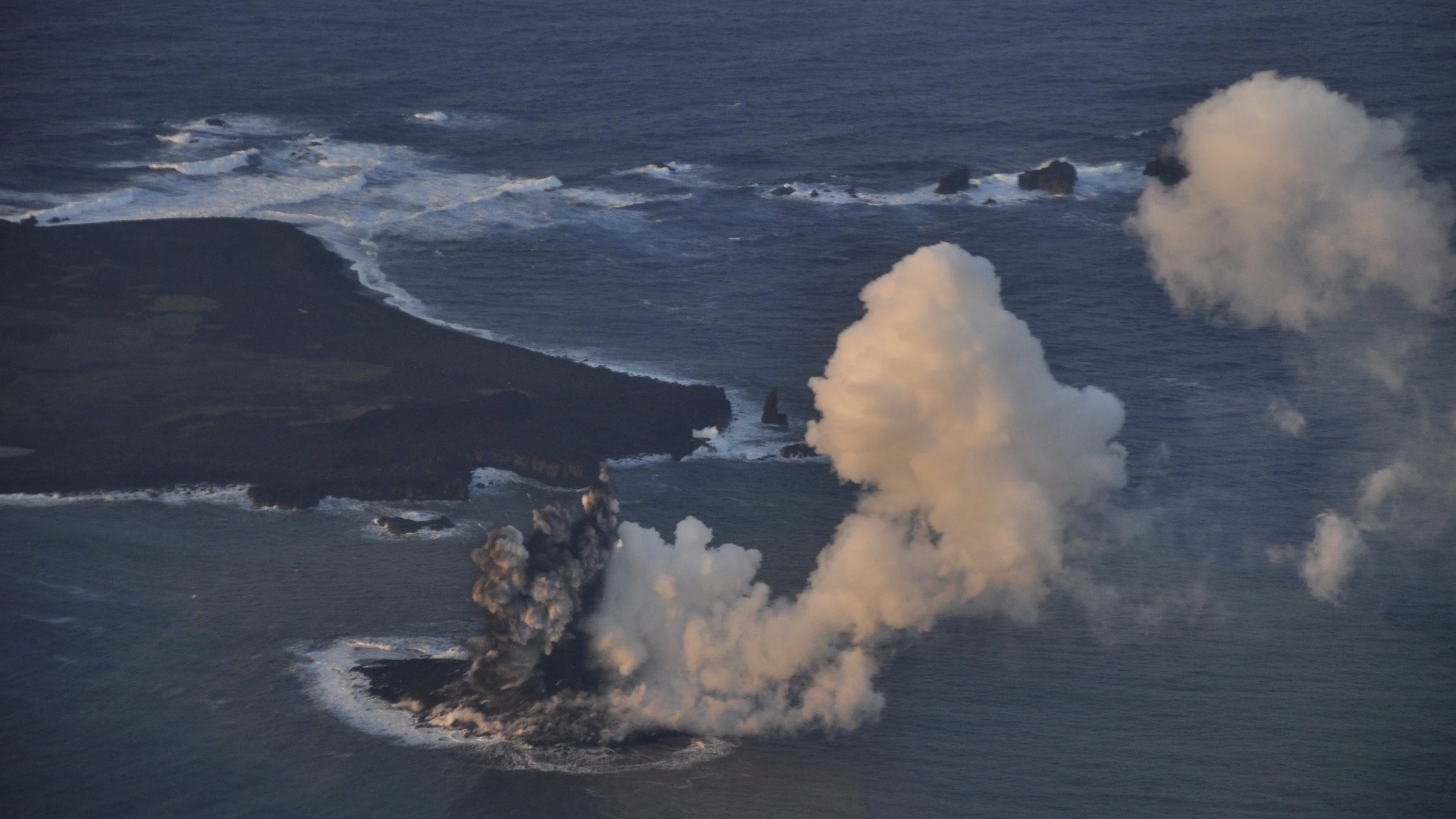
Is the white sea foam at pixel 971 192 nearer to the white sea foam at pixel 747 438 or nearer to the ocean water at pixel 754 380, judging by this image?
the ocean water at pixel 754 380

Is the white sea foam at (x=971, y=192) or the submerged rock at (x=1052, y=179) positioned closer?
the white sea foam at (x=971, y=192)

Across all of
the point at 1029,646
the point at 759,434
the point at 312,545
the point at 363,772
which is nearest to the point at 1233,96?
the point at 759,434

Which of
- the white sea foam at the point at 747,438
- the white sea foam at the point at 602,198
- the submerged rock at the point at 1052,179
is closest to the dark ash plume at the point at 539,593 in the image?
the white sea foam at the point at 747,438

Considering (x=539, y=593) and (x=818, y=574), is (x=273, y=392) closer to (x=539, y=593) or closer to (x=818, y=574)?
(x=539, y=593)

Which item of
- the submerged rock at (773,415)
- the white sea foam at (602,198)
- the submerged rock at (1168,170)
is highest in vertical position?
the submerged rock at (1168,170)

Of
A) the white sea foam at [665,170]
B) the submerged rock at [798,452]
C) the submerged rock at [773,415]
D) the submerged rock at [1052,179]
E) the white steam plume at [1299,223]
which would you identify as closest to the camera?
the submerged rock at [798,452]

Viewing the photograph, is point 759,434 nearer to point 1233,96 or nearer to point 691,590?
point 691,590
